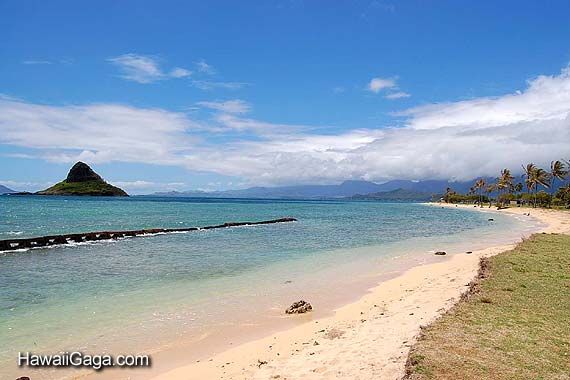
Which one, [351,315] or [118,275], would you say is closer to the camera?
[351,315]

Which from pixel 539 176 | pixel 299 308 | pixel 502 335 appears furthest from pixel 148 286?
pixel 539 176

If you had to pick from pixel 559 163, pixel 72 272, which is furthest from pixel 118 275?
pixel 559 163

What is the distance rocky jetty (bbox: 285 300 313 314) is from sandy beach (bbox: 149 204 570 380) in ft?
1.71

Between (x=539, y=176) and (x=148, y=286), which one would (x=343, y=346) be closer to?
(x=148, y=286)

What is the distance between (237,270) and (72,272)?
959 cm

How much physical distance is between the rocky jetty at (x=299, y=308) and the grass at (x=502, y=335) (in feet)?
17.0

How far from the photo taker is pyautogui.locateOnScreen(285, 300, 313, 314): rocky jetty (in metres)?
14.7

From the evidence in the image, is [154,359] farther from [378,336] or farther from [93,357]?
[378,336]

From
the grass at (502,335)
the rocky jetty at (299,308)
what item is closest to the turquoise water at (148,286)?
the rocky jetty at (299,308)

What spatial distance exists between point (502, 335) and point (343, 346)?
13.3 feet

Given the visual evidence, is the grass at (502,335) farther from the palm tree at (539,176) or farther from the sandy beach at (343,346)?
the palm tree at (539,176)

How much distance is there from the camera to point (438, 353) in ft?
28.4

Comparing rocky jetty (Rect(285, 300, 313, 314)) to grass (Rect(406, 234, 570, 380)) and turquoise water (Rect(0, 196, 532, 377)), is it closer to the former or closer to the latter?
turquoise water (Rect(0, 196, 532, 377))

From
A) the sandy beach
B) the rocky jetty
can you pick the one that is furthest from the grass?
the rocky jetty
